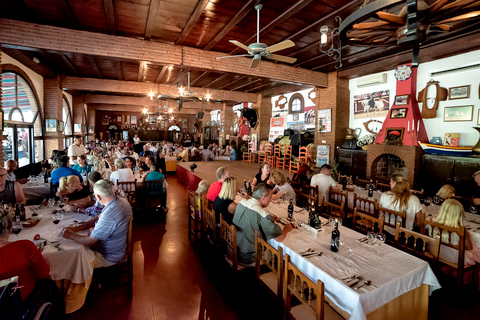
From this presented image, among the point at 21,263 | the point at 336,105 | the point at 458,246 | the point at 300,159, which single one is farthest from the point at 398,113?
the point at 21,263

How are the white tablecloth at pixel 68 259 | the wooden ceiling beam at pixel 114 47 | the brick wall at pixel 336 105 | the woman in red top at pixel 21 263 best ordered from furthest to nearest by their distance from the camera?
the brick wall at pixel 336 105
the wooden ceiling beam at pixel 114 47
the white tablecloth at pixel 68 259
the woman in red top at pixel 21 263

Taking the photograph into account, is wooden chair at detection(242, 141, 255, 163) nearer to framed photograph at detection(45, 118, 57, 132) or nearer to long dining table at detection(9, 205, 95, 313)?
framed photograph at detection(45, 118, 57, 132)

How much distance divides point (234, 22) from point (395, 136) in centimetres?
549

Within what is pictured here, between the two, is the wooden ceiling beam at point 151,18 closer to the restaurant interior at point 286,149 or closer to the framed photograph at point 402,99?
the restaurant interior at point 286,149

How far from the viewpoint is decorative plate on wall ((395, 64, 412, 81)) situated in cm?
720

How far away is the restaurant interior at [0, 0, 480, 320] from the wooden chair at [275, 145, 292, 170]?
0.13 meters

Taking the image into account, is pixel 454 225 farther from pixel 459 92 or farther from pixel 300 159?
pixel 300 159

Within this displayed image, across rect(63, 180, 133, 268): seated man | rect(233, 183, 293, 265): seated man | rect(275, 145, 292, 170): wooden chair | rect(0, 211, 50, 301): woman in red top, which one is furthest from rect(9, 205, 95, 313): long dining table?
rect(275, 145, 292, 170): wooden chair

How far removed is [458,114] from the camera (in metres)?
6.29

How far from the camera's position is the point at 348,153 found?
8.62 meters

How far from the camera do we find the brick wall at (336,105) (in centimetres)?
887

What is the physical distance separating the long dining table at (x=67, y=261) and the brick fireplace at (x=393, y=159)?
6.80m

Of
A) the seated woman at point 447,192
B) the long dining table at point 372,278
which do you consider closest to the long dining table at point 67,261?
the long dining table at point 372,278

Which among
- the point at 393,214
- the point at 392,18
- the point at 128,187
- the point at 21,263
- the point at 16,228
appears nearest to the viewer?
the point at 21,263
